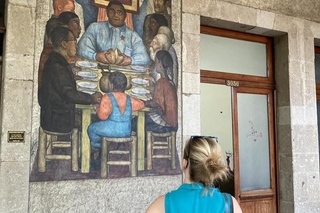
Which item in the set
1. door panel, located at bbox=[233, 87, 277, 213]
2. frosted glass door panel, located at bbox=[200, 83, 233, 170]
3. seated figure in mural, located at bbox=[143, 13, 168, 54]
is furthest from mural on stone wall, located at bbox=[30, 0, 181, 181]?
door panel, located at bbox=[233, 87, 277, 213]

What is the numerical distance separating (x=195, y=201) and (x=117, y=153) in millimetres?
2113

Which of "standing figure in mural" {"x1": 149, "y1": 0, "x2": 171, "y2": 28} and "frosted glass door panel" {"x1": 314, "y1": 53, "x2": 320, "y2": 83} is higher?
"standing figure in mural" {"x1": 149, "y1": 0, "x2": 171, "y2": 28}

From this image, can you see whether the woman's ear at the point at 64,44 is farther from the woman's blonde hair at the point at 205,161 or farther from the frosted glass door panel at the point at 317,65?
the frosted glass door panel at the point at 317,65

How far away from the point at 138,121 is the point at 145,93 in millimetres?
326

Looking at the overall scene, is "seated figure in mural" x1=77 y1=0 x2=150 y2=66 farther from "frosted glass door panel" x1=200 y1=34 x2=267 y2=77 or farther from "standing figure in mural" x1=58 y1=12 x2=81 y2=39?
"frosted glass door panel" x1=200 y1=34 x2=267 y2=77

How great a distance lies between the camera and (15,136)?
343 cm

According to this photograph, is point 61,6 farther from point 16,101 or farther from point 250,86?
point 250,86

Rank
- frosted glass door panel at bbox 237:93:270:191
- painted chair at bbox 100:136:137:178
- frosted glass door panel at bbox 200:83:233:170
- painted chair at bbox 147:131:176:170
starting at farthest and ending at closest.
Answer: frosted glass door panel at bbox 237:93:270:191, frosted glass door panel at bbox 200:83:233:170, painted chair at bbox 147:131:176:170, painted chair at bbox 100:136:137:178

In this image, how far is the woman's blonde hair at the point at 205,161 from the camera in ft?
6.32

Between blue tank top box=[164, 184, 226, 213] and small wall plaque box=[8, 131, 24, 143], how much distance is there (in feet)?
6.65

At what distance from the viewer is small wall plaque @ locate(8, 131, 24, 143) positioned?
341 centimetres

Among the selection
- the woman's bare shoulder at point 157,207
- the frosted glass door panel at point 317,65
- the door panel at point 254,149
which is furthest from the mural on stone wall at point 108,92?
the frosted glass door panel at point 317,65

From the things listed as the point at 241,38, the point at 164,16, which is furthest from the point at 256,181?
the point at 164,16

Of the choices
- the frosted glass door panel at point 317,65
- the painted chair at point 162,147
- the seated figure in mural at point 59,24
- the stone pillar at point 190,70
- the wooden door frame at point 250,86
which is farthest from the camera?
the frosted glass door panel at point 317,65
